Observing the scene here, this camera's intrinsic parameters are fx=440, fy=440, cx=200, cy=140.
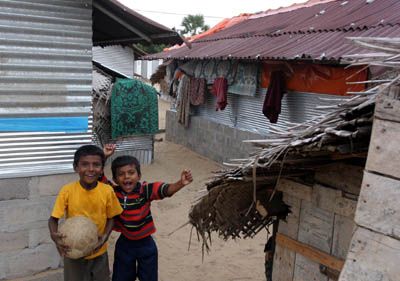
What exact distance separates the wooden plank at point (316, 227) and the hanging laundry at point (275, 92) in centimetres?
538

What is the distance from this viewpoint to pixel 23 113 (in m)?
4.03

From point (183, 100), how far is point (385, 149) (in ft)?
37.0

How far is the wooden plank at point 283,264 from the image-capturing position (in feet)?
10.7

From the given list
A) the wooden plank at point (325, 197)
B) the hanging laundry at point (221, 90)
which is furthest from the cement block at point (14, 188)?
the hanging laundry at point (221, 90)

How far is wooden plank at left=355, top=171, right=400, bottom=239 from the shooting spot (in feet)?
5.11

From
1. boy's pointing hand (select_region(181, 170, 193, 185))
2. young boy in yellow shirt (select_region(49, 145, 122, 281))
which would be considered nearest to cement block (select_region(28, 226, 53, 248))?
young boy in yellow shirt (select_region(49, 145, 122, 281))

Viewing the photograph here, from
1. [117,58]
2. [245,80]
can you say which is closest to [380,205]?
[245,80]

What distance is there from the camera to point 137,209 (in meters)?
3.61

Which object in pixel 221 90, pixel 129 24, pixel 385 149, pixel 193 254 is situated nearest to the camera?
pixel 385 149

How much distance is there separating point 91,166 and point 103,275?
97cm

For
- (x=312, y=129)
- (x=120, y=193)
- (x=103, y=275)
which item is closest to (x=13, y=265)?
(x=103, y=275)

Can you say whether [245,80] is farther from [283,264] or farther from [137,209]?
[283,264]

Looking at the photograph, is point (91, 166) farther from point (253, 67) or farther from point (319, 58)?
point (253, 67)

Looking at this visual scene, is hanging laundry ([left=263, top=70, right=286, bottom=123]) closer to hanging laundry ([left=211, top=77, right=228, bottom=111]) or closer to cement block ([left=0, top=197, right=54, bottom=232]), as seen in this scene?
hanging laundry ([left=211, top=77, right=228, bottom=111])
